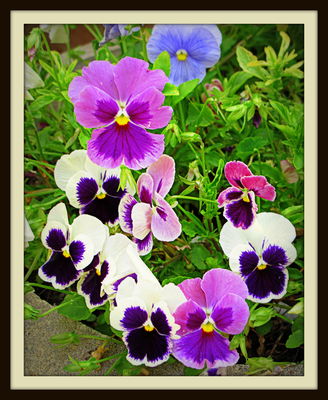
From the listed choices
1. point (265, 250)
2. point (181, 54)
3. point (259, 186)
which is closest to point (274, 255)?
point (265, 250)

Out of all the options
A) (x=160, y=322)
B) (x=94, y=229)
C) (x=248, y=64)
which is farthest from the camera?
(x=248, y=64)

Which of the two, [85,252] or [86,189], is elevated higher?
[86,189]

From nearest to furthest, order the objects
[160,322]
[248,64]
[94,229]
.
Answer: [160,322] < [94,229] < [248,64]

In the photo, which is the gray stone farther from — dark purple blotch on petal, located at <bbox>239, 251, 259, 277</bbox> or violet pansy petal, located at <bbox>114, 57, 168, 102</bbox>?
violet pansy petal, located at <bbox>114, 57, 168, 102</bbox>

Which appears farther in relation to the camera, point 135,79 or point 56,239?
point 56,239

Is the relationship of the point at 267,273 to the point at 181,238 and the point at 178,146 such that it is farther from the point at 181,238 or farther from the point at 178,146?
the point at 178,146

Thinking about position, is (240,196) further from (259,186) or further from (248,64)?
(248,64)

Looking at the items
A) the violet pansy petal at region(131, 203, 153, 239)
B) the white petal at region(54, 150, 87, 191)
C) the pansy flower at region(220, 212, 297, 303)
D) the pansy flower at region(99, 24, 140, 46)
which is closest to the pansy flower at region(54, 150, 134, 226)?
the white petal at region(54, 150, 87, 191)
